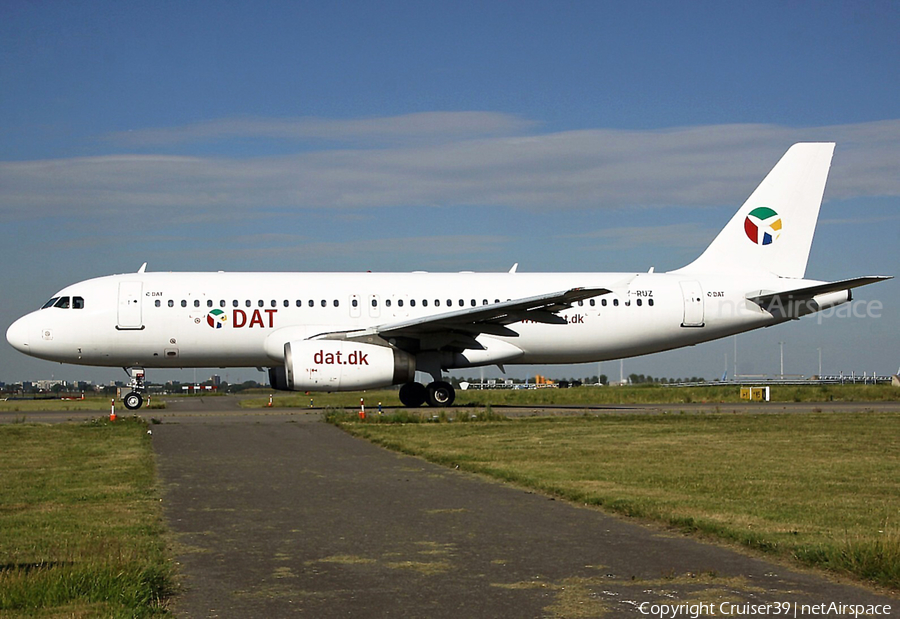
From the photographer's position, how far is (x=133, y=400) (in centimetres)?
2897

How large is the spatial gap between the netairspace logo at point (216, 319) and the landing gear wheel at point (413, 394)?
561cm

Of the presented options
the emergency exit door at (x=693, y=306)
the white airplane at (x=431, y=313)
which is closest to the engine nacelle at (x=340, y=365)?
the white airplane at (x=431, y=313)

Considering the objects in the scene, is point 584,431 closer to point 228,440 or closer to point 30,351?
point 228,440

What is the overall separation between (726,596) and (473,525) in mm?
3191

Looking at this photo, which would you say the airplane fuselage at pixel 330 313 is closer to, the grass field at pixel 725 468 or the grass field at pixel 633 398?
the grass field at pixel 633 398

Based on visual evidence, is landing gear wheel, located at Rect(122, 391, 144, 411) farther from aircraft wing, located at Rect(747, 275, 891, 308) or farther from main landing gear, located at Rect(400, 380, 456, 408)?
aircraft wing, located at Rect(747, 275, 891, 308)

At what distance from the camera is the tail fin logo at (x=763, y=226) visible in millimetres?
31281

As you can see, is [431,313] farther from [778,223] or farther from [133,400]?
[778,223]

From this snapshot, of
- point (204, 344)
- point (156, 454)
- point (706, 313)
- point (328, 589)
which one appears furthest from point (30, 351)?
point (328, 589)

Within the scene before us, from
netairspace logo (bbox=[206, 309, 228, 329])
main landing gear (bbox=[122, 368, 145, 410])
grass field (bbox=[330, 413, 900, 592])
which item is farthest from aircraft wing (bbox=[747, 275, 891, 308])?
main landing gear (bbox=[122, 368, 145, 410])

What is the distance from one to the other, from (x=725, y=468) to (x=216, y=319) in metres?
17.8

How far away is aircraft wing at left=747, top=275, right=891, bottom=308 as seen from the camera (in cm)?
2667

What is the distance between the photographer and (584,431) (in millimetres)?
19578

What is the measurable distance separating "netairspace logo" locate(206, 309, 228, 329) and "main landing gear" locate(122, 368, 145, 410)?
2.91m
